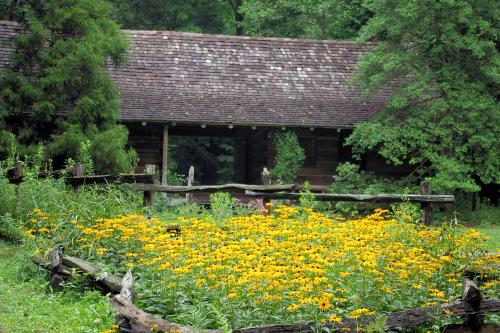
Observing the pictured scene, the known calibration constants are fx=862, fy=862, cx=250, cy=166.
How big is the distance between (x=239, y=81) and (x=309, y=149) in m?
3.01

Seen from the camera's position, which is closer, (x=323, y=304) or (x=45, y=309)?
(x=323, y=304)

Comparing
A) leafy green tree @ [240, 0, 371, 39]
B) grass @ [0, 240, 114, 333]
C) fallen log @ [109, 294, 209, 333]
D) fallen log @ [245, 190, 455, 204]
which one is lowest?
grass @ [0, 240, 114, 333]

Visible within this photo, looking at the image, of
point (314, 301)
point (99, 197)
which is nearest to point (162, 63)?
point (99, 197)

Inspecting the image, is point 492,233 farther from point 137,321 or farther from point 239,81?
point 137,321

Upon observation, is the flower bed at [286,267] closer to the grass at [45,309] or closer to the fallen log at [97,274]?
the fallen log at [97,274]

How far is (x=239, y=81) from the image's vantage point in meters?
26.4

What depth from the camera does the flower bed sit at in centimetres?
826

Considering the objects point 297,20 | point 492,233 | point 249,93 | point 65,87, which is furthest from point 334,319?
point 297,20

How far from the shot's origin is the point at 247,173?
97.2 feet

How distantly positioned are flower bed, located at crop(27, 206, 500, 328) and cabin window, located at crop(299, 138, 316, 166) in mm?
15578

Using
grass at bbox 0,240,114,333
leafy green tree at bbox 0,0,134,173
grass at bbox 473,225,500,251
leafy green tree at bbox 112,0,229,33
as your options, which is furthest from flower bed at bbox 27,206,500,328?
leafy green tree at bbox 112,0,229,33

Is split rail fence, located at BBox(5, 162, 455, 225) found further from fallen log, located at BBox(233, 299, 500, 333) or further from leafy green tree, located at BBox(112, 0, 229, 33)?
leafy green tree, located at BBox(112, 0, 229, 33)

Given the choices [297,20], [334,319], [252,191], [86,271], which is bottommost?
[86,271]

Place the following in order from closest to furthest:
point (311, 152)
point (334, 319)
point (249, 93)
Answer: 1. point (334, 319)
2. point (249, 93)
3. point (311, 152)
